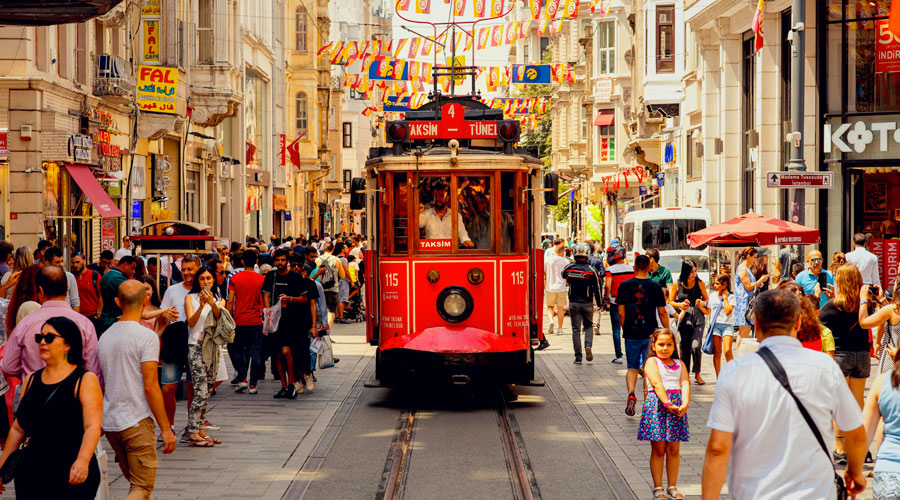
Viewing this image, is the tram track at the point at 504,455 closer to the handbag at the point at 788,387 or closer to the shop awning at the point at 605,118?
the handbag at the point at 788,387

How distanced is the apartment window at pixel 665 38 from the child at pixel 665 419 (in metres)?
31.2

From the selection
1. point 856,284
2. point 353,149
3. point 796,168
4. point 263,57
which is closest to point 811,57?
point 796,168

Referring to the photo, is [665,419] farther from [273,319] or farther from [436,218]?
[273,319]

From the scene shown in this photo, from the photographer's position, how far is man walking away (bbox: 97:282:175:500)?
734 cm

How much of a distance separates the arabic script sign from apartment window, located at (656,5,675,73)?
16403mm

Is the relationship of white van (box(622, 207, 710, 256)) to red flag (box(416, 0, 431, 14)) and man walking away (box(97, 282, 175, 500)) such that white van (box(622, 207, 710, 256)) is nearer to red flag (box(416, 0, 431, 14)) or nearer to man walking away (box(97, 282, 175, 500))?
red flag (box(416, 0, 431, 14))

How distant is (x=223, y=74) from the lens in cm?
3616

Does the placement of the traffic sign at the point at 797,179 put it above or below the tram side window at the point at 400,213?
above

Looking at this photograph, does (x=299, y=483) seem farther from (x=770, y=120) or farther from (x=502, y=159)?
(x=770, y=120)

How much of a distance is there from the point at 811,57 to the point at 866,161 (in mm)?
2421

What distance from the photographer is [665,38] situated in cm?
3934

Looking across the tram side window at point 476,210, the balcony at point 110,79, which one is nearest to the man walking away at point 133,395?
the tram side window at point 476,210

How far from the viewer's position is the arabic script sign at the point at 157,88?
3017 cm

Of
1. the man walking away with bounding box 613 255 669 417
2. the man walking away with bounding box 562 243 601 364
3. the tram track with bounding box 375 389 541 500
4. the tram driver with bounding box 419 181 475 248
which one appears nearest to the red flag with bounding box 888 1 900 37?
the man walking away with bounding box 562 243 601 364
